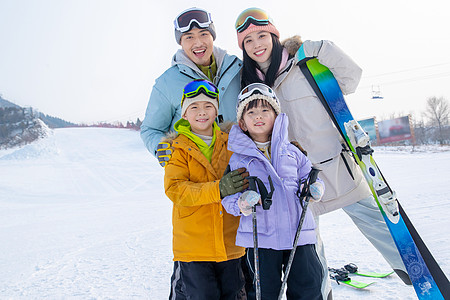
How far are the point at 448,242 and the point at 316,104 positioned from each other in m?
2.61

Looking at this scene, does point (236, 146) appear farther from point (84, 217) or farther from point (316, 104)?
point (84, 217)

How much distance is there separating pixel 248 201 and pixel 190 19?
1.70 m

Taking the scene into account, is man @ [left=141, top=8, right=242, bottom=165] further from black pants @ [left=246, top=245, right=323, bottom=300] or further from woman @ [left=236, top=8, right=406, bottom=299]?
black pants @ [left=246, top=245, right=323, bottom=300]

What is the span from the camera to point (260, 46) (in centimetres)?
242

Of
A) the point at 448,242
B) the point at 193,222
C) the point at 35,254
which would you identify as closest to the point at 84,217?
the point at 35,254

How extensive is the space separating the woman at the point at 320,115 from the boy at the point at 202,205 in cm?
59

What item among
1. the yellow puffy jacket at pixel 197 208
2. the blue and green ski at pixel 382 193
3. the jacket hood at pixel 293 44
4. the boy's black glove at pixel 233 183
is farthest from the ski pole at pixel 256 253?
the jacket hood at pixel 293 44

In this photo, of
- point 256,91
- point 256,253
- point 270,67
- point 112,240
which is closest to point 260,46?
point 270,67

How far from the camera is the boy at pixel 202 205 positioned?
1891 millimetres

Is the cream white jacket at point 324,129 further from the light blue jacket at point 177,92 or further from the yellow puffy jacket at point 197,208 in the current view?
the yellow puffy jacket at point 197,208

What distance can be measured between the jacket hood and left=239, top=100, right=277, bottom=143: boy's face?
694 millimetres

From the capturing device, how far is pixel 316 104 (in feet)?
7.77

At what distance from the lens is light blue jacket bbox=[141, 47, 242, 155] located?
2539 mm

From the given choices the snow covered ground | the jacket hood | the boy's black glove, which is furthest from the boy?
the snow covered ground
